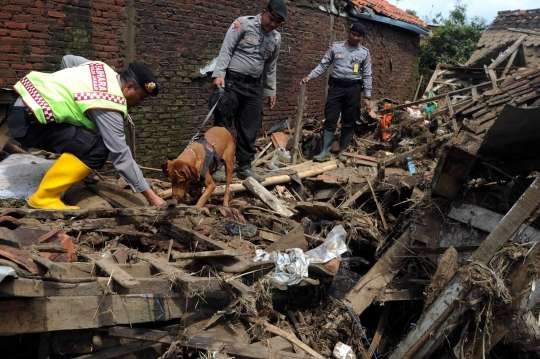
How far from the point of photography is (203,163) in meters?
5.12

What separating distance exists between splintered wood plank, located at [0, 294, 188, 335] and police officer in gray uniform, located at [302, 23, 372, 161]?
4747mm

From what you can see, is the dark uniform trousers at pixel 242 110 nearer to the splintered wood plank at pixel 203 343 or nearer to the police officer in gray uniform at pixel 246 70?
the police officer in gray uniform at pixel 246 70

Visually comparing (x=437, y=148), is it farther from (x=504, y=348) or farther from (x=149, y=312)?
(x=149, y=312)

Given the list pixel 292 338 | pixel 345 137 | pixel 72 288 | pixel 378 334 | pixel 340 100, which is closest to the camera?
pixel 72 288

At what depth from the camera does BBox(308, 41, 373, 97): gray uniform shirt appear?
7.83 metres

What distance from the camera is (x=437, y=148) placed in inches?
299

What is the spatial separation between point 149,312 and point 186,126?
4.78m

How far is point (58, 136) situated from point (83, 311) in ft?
5.50

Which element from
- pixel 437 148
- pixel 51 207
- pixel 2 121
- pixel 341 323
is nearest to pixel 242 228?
pixel 341 323

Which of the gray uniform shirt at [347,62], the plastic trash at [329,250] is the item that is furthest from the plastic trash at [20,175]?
the gray uniform shirt at [347,62]

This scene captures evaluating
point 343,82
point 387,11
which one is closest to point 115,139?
point 343,82

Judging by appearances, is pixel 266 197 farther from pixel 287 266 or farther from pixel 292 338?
pixel 292 338

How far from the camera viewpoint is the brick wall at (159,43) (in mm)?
5733

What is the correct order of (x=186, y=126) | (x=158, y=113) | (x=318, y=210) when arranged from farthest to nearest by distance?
(x=186, y=126)
(x=158, y=113)
(x=318, y=210)
